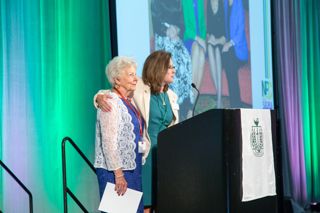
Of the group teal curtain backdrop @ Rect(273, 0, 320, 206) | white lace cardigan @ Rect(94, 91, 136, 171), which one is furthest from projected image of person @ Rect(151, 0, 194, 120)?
teal curtain backdrop @ Rect(273, 0, 320, 206)

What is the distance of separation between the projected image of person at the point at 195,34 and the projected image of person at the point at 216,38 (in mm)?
92

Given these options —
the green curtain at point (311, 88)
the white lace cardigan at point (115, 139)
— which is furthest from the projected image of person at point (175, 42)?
the green curtain at point (311, 88)

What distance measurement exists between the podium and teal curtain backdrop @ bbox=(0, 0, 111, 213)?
1691mm

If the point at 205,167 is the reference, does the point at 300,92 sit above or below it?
above

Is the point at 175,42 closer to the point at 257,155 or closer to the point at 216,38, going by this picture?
the point at 216,38

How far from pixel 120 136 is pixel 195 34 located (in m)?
2.21

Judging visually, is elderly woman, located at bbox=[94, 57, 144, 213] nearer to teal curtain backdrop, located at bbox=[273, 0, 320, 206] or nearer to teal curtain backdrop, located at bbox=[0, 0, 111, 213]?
teal curtain backdrop, located at bbox=[0, 0, 111, 213]

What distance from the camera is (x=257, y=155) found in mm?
2783

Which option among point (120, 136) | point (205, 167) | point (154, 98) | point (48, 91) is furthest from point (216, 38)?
point (205, 167)

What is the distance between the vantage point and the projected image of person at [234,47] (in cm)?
549

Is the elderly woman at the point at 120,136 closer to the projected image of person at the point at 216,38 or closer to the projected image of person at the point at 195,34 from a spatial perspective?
the projected image of person at the point at 195,34

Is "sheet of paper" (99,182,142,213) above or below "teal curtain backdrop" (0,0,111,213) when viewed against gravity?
below

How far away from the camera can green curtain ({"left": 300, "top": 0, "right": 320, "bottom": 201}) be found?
7562 mm

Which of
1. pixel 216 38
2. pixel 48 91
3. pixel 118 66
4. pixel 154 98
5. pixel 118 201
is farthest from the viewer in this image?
pixel 216 38
